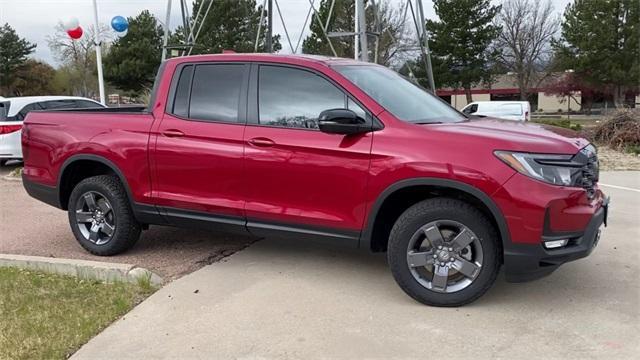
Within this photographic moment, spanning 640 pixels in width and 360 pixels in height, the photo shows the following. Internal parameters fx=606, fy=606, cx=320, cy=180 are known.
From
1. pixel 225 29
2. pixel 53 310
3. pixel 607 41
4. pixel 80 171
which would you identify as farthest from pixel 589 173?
pixel 607 41

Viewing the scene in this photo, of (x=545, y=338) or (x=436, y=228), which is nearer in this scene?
(x=545, y=338)

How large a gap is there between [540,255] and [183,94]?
3209mm

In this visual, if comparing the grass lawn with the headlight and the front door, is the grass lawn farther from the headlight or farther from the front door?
the headlight

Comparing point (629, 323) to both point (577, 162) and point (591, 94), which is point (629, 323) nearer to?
point (577, 162)

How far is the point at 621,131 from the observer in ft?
55.3

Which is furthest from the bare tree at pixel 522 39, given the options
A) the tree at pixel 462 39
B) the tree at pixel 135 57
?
the tree at pixel 135 57

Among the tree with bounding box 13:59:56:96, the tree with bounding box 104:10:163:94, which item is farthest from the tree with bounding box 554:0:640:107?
the tree with bounding box 13:59:56:96

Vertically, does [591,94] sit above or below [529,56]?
below

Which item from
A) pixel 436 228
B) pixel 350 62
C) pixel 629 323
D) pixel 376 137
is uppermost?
pixel 350 62

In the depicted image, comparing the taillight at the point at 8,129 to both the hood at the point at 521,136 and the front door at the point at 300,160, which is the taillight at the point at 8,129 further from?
the hood at the point at 521,136

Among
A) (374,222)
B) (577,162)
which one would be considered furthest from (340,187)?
(577,162)

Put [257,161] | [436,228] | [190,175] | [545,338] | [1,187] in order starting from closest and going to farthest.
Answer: [545,338]
[436,228]
[257,161]
[190,175]
[1,187]

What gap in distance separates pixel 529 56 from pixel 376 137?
5572cm

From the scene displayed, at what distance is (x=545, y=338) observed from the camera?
12.7 ft
